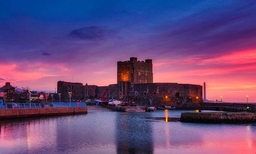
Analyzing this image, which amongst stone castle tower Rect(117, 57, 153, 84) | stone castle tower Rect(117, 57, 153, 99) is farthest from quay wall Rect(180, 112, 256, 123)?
stone castle tower Rect(117, 57, 153, 84)

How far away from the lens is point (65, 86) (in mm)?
148750

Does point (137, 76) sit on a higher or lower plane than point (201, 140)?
higher

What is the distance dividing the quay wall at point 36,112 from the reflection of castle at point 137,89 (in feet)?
202

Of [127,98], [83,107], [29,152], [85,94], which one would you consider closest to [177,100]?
[127,98]

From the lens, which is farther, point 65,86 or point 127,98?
point 65,86

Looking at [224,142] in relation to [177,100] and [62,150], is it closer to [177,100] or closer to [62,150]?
[62,150]

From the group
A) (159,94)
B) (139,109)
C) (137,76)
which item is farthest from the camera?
(137,76)

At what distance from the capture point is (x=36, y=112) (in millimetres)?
54312

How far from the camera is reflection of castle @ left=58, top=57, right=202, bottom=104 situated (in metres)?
131

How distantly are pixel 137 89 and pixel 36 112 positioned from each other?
82.4 meters

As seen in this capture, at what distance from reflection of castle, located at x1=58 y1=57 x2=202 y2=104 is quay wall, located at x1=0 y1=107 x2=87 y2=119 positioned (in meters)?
61.4

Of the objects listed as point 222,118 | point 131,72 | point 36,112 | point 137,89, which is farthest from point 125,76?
point 222,118

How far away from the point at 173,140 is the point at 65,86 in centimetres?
12353

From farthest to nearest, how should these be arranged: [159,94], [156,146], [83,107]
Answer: [159,94] → [83,107] → [156,146]
